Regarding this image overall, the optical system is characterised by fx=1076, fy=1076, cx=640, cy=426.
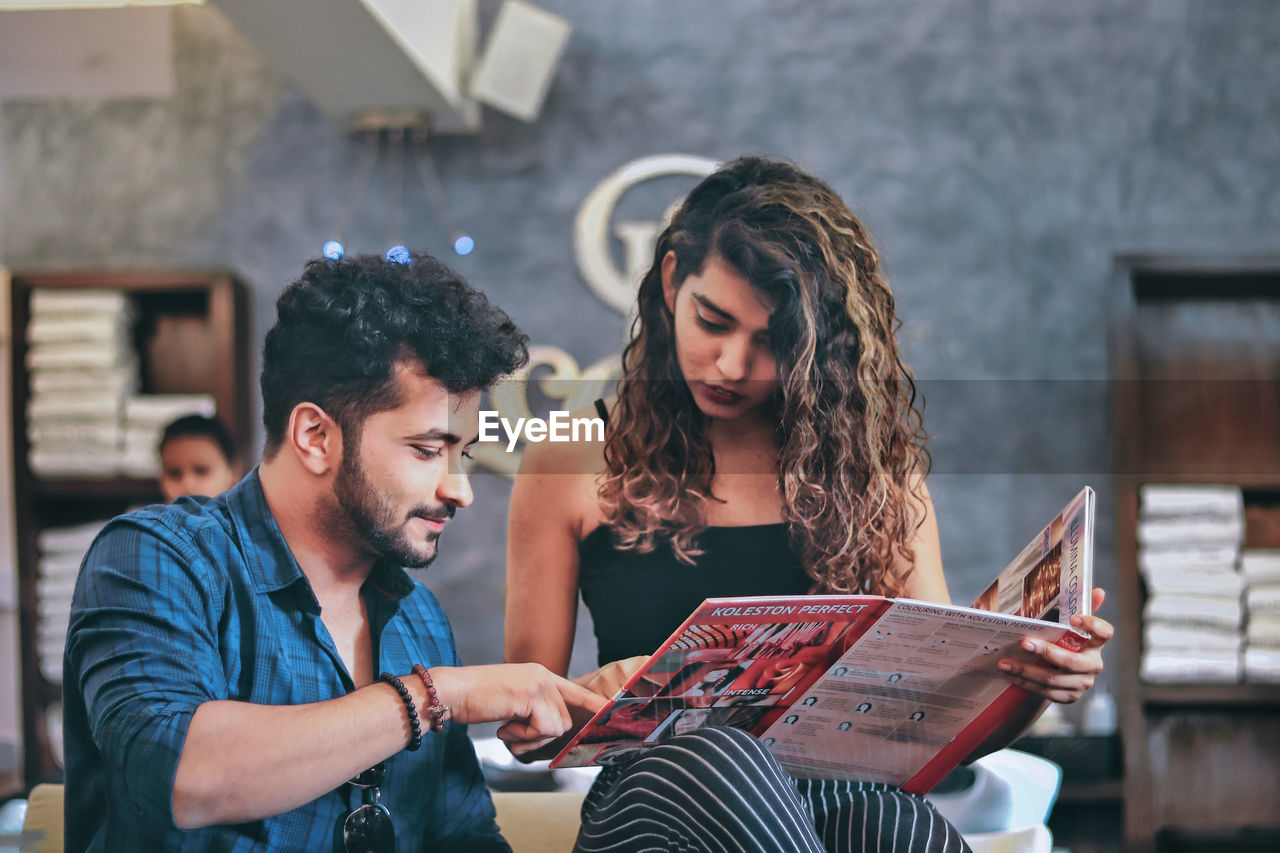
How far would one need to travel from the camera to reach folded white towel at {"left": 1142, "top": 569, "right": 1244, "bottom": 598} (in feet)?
7.20

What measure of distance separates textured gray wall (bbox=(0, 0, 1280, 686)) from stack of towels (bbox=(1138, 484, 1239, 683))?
210 mm

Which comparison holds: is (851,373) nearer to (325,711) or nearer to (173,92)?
(325,711)

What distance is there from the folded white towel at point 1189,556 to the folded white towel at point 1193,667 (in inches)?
7.1

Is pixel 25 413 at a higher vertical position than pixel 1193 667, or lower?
higher

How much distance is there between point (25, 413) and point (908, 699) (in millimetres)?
2077

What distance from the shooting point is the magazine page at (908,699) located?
113 centimetres

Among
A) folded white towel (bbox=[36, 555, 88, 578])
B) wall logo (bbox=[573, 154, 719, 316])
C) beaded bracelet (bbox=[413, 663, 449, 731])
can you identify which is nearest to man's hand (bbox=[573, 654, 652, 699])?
beaded bracelet (bbox=[413, 663, 449, 731])

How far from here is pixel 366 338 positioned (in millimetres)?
1208

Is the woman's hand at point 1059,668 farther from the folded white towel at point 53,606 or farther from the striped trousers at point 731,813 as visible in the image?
the folded white towel at point 53,606

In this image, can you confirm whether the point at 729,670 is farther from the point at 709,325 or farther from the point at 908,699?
the point at 709,325

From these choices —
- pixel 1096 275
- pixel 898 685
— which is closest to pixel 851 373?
pixel 898 685

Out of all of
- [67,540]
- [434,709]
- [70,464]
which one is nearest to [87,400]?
[70,464]

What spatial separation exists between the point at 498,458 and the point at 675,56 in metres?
1.53

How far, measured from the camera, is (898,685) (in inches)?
47.3
